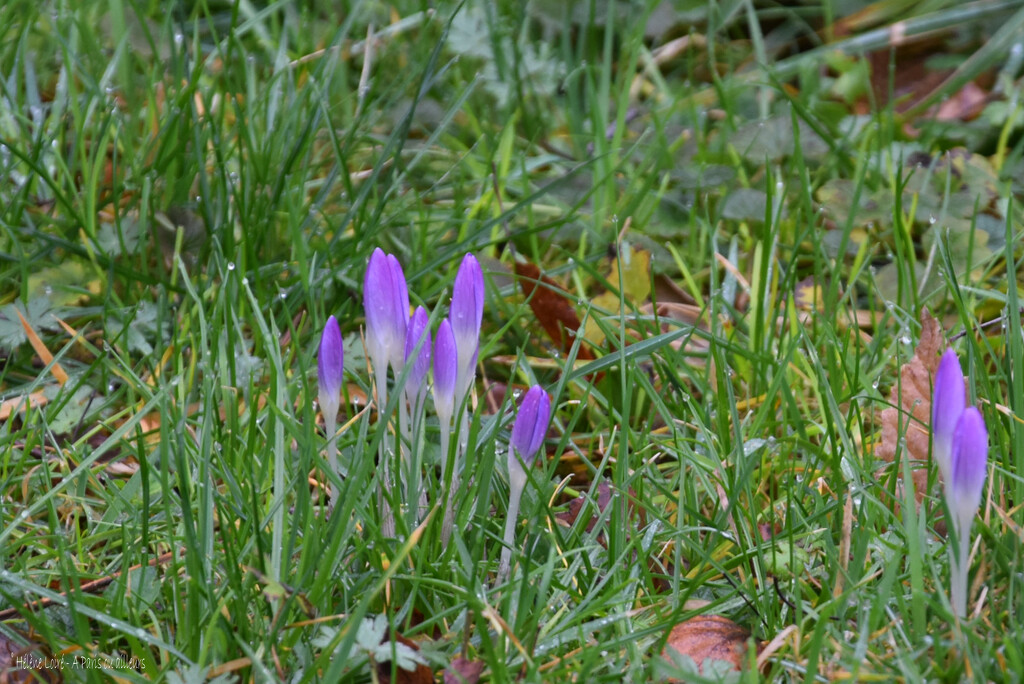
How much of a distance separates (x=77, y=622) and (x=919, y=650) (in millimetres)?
1140

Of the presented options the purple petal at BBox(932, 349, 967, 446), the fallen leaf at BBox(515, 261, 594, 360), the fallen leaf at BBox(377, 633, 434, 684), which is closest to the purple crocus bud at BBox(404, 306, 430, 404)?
the fallen leaf at BBox(377, 633, 434, 684)

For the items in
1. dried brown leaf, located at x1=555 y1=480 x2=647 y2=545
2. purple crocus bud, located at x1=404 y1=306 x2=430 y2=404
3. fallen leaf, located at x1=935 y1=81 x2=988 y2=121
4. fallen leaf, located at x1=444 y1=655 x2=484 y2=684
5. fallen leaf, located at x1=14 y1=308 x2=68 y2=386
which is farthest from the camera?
fallen leaf, located at x1=935 y1=81 x2=988 y2=121

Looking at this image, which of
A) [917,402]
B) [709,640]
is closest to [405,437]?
[709,640]

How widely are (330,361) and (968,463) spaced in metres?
0.90

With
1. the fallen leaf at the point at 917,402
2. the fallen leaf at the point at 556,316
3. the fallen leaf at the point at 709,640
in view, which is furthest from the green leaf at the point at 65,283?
the fallen leaf at the point at 917,402

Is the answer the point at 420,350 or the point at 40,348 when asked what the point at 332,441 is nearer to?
the point at 420,350

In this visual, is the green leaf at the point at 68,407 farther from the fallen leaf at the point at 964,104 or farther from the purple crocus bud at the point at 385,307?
the fallen leaf at the point at 964,104

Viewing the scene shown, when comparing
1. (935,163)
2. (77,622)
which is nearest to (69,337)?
(77,622)

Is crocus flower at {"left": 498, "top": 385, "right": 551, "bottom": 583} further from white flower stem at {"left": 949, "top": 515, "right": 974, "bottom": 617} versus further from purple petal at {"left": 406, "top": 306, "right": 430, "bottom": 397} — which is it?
white flower stem at {"left": 949, "top": 515, "right": 974, "bottom": 617}

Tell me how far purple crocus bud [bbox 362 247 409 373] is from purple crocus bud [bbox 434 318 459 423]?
59 mm

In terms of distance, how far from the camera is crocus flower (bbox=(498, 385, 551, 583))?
5.21ft

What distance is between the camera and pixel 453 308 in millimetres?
1603

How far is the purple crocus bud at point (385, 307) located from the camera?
154 centimetres

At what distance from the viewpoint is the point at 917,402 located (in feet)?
6.51
